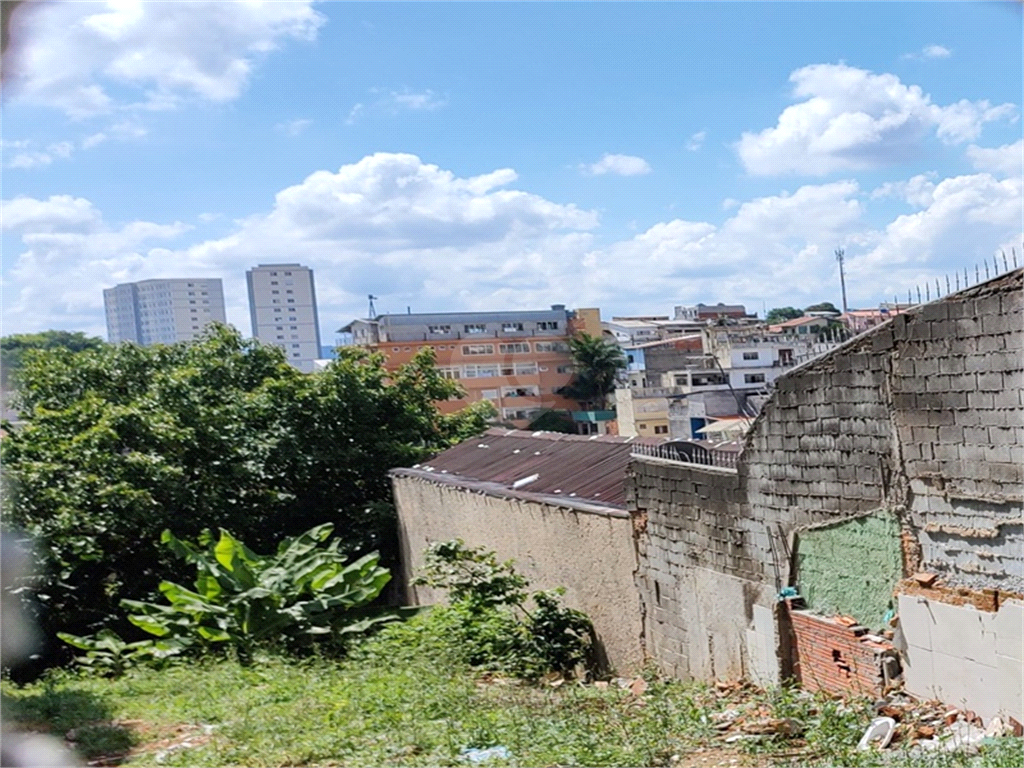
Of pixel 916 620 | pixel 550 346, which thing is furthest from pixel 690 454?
pixel 550 346

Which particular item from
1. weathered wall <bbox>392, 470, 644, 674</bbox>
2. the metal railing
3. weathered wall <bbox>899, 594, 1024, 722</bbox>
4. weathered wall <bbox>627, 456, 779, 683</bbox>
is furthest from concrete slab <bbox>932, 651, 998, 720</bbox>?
weathered wall <bbox>392, 470, 644, 674</bbox>

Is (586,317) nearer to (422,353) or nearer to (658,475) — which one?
(422,353)

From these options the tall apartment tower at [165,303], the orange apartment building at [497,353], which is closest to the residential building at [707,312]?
the orange apartment building at [497,353]

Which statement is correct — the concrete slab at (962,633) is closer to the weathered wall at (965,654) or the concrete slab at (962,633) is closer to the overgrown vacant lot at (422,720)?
the weathered wall at (965,654)

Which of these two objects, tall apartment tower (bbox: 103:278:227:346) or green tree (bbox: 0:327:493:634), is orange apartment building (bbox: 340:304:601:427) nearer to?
tall apartment tower (bbox: 103:278:227:346)

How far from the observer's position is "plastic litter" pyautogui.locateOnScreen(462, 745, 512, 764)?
4.70m

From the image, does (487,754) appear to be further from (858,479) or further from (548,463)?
(548,463)

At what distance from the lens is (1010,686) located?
14.9ft

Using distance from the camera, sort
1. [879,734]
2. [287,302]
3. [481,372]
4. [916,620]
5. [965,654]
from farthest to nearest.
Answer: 1. [481,372]
2. [287,302]
3. [916,620]
4. [965,654]
5. [879,734]

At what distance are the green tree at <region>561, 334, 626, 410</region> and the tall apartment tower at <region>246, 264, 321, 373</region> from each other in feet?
41.3

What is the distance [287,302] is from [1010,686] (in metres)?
30.8

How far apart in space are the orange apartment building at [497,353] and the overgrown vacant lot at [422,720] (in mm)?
33249

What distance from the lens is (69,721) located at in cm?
606

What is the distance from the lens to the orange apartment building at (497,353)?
41.7 m
